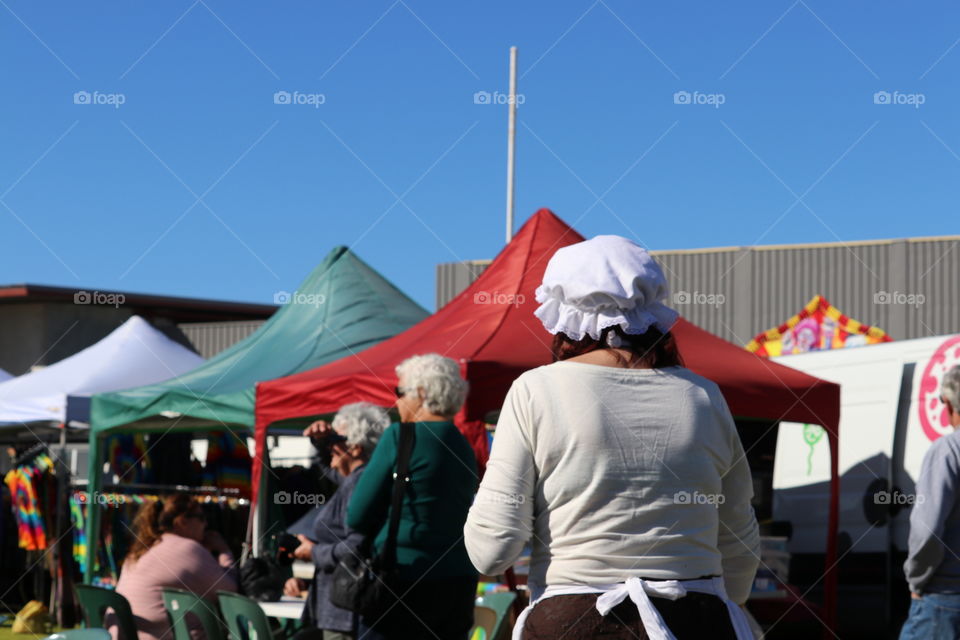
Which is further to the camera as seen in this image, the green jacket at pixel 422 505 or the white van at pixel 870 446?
the white van at pixel 870 446

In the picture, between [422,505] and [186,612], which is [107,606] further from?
[422,505]

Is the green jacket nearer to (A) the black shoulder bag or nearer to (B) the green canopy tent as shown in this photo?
(A) the black shoulder bag

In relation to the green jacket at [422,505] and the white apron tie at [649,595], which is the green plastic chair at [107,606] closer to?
the green jacket at [422,505]

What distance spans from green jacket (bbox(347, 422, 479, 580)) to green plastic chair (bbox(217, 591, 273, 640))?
124 centimetres

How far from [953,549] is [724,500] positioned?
2.00 metres

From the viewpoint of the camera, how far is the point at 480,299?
26.0 feet

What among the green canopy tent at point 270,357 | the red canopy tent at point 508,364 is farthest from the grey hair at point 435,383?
the green canopy tent at point 270,357

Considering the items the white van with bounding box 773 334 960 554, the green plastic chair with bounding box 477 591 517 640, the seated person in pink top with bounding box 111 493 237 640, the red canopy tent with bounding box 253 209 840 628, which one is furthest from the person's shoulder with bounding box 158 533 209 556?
the white van with bounding box 773 334 960 554

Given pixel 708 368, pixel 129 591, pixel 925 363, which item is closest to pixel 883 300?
pixel 925 363

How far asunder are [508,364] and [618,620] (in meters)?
4.75

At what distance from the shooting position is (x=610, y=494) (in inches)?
82.1

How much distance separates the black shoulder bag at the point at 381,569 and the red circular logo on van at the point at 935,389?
5.51 meters

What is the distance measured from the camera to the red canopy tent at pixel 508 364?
698 centimetres

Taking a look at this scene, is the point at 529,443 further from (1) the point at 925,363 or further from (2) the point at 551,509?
(1) the point at 925,363
